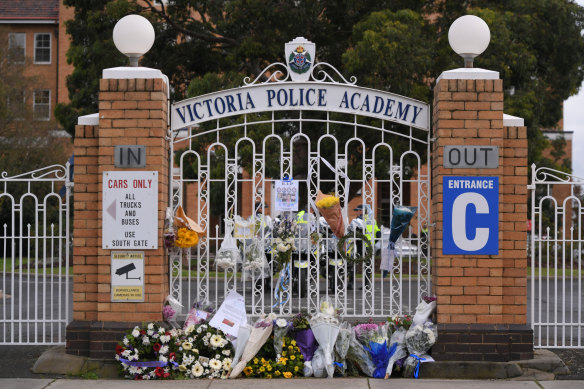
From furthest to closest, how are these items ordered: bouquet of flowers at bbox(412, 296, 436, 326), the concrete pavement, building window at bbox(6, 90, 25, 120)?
building window at bbox(6, 90, 25, 120), bouquet of flowers at bbox(412, 296, 436, 326), the concrete pavement

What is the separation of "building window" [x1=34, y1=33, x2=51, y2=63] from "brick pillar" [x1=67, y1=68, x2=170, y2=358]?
103 ft

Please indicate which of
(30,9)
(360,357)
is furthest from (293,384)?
(30,9)

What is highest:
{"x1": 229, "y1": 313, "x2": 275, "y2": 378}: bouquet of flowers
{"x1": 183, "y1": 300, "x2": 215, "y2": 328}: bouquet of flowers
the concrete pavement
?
{"x1": 183, "y1": 300, "x2": 215, "y2": 328}: bouquet of flowers

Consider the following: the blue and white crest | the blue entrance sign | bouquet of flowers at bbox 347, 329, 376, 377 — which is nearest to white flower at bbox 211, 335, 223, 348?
bouquet of flowers at bbox 347, 329, 376, 377

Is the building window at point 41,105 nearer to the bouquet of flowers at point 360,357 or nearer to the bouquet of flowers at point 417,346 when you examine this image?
the bouquet of flowers at point 360,357

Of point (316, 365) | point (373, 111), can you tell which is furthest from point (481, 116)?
point (316, 365)

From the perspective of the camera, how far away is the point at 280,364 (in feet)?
24.1

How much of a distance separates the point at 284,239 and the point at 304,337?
100cm

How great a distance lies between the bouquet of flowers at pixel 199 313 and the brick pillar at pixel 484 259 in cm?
225

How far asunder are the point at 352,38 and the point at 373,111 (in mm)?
10573

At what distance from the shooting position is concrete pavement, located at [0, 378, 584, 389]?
274 inches

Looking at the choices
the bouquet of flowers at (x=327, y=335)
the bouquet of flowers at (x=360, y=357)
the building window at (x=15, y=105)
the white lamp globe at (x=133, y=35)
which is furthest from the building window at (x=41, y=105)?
the bouquet of flowers at (x=360, y=357)

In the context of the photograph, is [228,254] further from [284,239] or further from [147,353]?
[147,353]

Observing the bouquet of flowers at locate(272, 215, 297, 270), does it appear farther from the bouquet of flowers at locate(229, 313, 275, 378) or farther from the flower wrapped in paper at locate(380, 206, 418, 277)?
the flower wrapped in paper at locate(380, 206, 418, 277)
